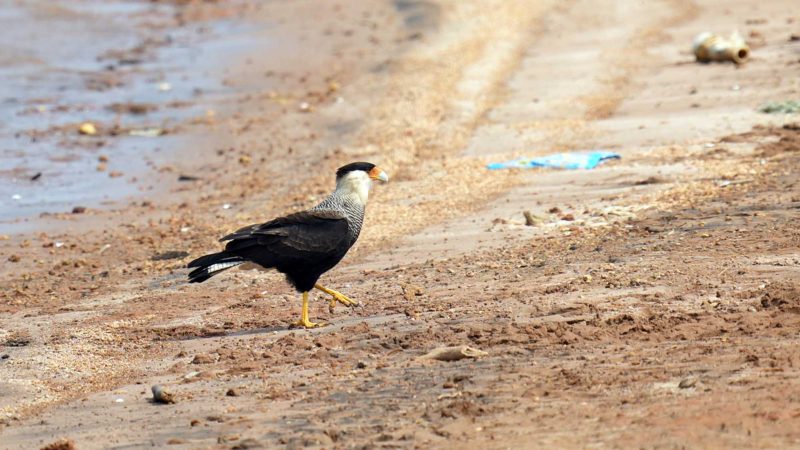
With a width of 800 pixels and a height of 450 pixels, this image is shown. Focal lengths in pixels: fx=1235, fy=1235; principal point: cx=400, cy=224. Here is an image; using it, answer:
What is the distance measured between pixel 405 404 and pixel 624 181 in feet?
19.1

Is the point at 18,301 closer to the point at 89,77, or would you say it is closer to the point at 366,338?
the point at 366,338

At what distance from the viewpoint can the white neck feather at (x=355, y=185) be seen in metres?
8.38

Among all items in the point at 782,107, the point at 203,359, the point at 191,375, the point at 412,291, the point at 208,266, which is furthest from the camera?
the point at 782,107

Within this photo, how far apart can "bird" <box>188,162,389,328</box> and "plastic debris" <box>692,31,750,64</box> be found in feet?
31.3

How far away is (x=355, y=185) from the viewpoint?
8.42m

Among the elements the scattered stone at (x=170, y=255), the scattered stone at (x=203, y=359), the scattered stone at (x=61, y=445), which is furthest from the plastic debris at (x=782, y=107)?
the scattered stone at (x=61, y=445)

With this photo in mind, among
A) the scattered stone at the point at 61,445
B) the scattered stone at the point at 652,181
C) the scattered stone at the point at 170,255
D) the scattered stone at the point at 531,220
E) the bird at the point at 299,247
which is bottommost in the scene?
the scattered stone at the point at 652,181

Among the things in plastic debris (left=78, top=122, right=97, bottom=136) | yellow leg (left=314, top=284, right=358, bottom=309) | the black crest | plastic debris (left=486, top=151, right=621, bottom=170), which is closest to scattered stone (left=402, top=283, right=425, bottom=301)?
yellow leg (left=314, top=284, right=358, bottom=309)

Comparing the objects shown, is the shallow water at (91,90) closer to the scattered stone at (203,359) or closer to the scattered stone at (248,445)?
the scattered stone at (203,359)

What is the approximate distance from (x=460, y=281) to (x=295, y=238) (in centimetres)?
125

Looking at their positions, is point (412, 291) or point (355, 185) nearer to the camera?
point (412, 291)

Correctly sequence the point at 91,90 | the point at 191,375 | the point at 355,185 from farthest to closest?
the point at 91,90 < the point at 355,185 < the point at 191,375

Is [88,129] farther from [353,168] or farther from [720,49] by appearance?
[353,168]

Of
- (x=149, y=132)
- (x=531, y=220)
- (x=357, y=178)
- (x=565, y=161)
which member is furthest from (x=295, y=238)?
(x=149, y=132)
